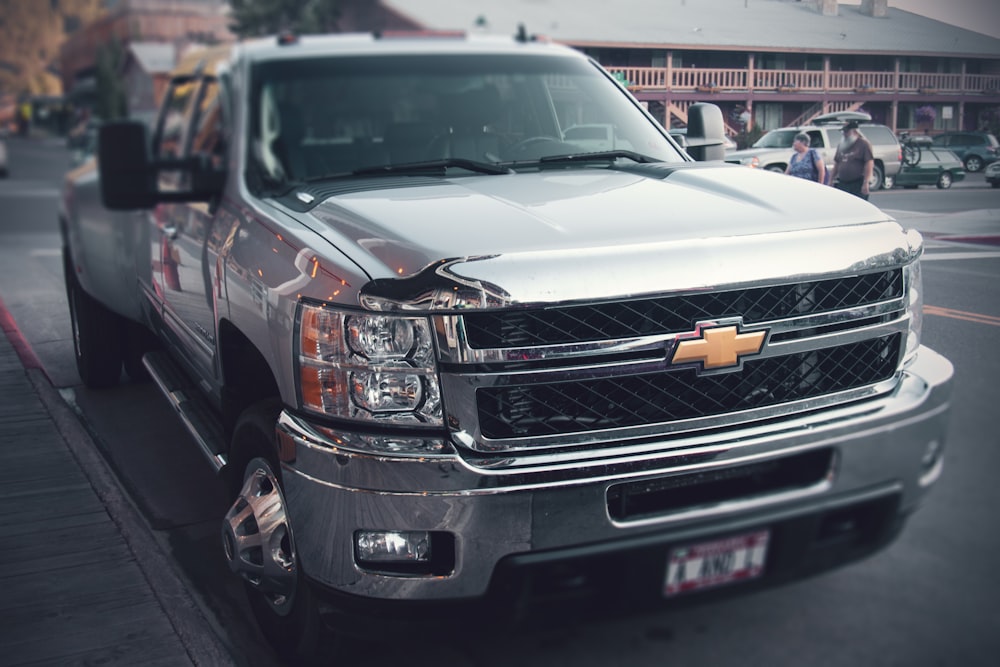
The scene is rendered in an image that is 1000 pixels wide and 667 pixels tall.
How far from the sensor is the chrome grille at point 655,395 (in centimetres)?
266

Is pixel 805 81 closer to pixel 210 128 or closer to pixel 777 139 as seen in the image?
pixel 777 139

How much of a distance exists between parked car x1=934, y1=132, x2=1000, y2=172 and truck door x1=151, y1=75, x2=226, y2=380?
2.64 metres

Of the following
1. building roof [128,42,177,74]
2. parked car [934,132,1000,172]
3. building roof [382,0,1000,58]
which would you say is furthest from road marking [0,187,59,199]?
parked car [934,132,1000,172]

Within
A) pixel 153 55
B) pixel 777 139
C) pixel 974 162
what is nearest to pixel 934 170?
pixel 974 162

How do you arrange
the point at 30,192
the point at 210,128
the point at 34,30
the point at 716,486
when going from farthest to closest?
1. the point at 34,30
2. the point at 30,192
3. the point at 210,128
4. the point at 716,486

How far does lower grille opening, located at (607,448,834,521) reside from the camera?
268 centimetres

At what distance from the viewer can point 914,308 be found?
3.16 metres

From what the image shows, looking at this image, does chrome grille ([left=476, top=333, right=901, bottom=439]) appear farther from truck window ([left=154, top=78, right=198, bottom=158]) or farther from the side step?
truck window ([left=154, top=78, right=198, bottom=158])

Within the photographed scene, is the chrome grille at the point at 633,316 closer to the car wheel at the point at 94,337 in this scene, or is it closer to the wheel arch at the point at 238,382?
the wheel arch at the point at 238,382

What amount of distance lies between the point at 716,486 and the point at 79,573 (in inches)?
102

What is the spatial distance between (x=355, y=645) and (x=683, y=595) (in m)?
1.07

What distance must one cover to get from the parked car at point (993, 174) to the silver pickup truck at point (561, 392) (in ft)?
2.31

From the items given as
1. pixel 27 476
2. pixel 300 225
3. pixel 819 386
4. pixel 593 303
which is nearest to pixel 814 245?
pixel 819 386

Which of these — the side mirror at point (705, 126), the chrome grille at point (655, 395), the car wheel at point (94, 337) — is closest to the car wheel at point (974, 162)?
the side mirror at point (705, 126)
